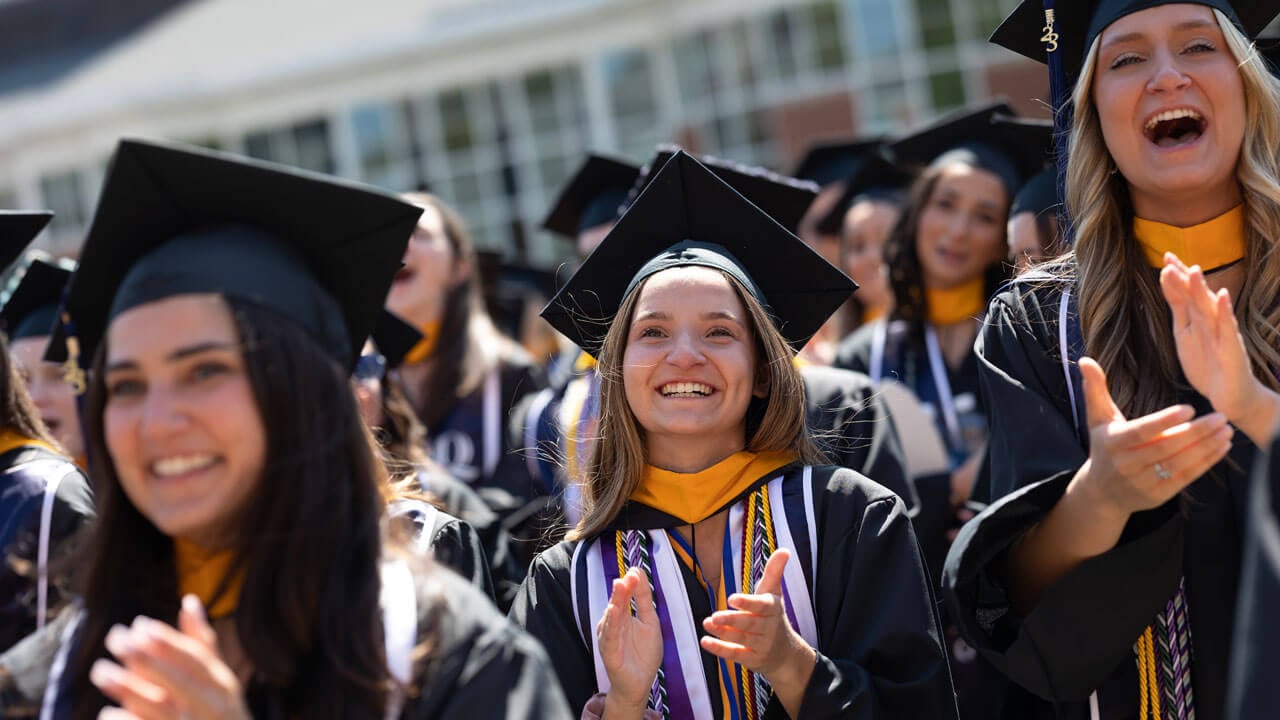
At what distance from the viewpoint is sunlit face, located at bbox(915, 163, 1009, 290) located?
5.47 metres

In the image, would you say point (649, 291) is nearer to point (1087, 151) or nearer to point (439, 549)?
point (439, 549)

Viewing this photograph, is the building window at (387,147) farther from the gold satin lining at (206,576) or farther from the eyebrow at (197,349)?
the eyebrow at (197,349)

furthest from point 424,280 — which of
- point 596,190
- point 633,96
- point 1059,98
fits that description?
point 633,96

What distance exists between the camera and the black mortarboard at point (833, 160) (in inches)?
303

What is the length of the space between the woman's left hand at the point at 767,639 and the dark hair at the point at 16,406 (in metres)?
2.19

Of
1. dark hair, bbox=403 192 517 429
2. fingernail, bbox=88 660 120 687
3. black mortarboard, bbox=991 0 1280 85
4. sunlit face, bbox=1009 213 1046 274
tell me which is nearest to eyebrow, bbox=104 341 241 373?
fingernail, bbox=88 660 120 687

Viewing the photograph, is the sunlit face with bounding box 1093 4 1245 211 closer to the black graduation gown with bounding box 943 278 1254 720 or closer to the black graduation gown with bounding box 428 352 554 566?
the black graduation gown with bounding box 943 278 1254 720

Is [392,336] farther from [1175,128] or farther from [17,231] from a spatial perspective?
[1175,128]

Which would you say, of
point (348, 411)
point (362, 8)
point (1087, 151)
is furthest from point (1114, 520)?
point (362, 8)

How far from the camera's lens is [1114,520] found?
267 cm

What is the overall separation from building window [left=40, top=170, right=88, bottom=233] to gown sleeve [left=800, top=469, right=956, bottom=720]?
985 inches

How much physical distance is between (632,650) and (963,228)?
10.7 feet

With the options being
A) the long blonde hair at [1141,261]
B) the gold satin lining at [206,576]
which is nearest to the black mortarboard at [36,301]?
the gold satin lining at [206,576]

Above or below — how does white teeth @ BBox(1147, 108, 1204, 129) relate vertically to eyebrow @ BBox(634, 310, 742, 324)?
above
